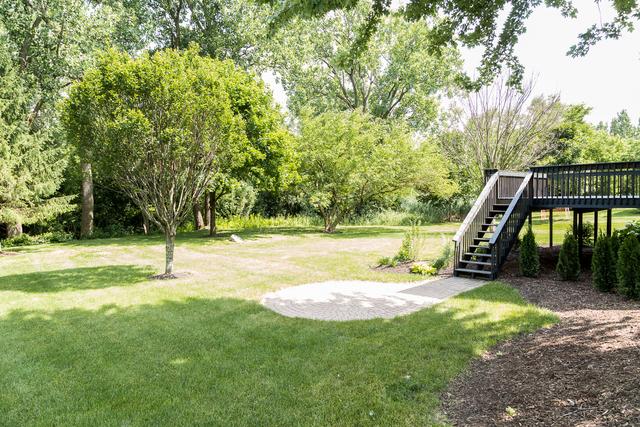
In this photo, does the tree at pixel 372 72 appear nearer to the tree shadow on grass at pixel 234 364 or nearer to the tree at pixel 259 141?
the tree at pixel 259 141

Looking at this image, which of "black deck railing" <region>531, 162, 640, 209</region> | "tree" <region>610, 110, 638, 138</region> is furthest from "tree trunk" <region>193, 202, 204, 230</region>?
"tree" <region>610, 110, 638, 138</region>

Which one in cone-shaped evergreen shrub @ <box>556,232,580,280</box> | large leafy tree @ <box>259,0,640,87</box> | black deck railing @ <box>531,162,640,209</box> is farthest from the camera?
black deck railing @ <box>531,162,640,209</box>

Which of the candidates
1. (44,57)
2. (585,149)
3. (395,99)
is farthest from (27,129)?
(585,149)

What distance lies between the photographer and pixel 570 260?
8.19 metres

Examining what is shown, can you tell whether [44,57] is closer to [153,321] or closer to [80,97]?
[80,97]

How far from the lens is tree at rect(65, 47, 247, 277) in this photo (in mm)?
8016

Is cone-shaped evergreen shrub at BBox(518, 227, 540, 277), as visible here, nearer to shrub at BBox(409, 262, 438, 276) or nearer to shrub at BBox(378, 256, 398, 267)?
shrub at BBox(409, 262, 438, 276)

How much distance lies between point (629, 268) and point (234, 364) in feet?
21.3

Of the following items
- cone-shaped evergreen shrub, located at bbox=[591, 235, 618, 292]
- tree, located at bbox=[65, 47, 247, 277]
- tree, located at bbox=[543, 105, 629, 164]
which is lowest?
cone-shaped evergreen shrub, located at bbox=[591, 235, 618, 292]

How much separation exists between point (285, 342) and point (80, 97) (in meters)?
6.66

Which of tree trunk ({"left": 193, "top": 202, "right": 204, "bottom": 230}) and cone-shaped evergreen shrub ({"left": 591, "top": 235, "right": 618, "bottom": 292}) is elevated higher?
tree trunk ({"left": 193, "top": 202, "right": 204, "bottom": 230})

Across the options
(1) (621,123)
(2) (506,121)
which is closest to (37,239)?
(2) (506,121)

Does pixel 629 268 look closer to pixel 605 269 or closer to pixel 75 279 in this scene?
pixel 605 269

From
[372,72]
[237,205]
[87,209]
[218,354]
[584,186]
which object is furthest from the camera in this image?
[372,72]
